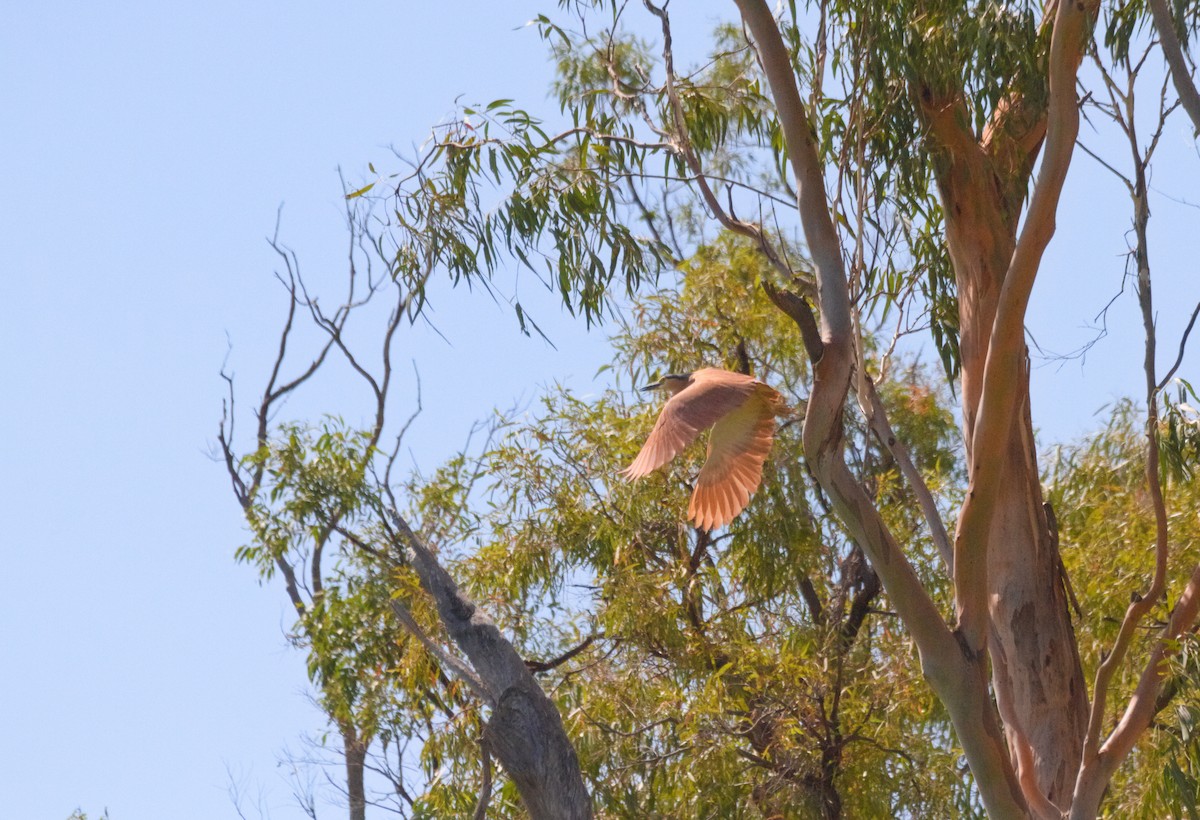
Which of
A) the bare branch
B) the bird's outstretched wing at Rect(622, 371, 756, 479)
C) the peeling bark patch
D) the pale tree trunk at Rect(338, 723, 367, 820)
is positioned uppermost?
the pale tree trunk at Rect(338, 723, 367, 820)

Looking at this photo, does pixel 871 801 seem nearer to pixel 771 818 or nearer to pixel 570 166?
pixel 771 818

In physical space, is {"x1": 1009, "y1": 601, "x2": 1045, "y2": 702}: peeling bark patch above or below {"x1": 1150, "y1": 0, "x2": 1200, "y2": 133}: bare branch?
below

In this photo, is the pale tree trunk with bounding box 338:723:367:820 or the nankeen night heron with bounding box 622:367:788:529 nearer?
the nankeen night heron with bounding box 622:367:788:529

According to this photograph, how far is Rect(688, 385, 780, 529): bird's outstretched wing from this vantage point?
14.3 feet

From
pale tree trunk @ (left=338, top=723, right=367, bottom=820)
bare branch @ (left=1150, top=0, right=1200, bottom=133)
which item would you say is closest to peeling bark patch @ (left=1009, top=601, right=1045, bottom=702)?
bare branch @ (left=1150, top=0, right=1200, bottom=133)

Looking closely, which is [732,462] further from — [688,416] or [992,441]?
[992,441]

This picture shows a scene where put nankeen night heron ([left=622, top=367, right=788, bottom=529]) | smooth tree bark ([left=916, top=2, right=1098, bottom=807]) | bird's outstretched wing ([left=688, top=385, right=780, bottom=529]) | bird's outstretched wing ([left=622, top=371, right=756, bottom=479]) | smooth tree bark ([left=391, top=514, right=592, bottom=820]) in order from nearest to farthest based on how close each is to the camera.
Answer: bird's outstretched wing ([left=622, top=371, right=756, bottom=479]), nankeen night heron ([left=622, top=367, right=788, bottom=529]), bird's outstretched wing ([left=688, top=385, right=780, bottom=529]), smooth tree bark ([left=916, top=2, right=1098, bottom=807]), smooth tree bark ([left=391, top=514, right=592, bottom=820])

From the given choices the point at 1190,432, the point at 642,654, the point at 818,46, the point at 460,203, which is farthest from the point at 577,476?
the point at 1190,432

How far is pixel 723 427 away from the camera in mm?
4504

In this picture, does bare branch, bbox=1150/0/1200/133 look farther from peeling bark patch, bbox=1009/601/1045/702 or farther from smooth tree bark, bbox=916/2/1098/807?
peeling bark patch, bbox=1009/601/1045/702

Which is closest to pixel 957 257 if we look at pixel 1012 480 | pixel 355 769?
pixel 1012 480

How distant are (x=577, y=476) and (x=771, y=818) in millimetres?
1628

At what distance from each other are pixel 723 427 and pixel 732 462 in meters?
0.12

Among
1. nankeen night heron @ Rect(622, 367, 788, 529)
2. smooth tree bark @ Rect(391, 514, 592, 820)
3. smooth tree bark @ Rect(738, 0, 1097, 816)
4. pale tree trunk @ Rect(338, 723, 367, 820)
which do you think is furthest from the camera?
pale tree trunk @ Rect(338, 723, 367, 820)
